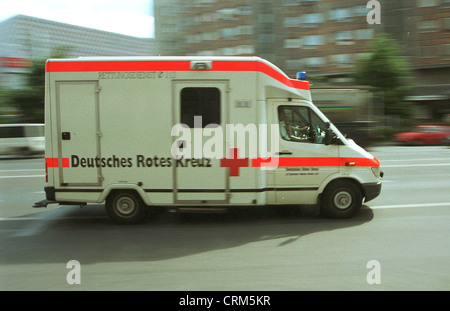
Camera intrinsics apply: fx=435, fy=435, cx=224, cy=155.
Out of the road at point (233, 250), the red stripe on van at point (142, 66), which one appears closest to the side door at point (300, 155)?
the road at point (233, 250)

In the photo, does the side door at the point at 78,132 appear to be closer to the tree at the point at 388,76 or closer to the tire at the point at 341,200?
the tire at the point at 341,200

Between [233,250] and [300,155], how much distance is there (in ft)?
6.83

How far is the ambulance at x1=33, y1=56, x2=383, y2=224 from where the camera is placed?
658 cm

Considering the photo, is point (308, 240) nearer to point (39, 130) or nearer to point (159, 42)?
point (39, 130)

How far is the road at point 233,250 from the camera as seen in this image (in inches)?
180

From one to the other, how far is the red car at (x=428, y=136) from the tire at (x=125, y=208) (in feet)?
77.0

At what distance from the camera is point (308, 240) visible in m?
6.02

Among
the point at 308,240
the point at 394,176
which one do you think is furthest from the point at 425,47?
the point at 308,240

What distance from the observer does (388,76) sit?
37.0m

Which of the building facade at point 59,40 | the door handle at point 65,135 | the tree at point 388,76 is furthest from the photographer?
the building facade at point 59,40

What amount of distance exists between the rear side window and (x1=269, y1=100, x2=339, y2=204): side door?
0.92 metres

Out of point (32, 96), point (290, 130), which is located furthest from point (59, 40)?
point (290, 130)

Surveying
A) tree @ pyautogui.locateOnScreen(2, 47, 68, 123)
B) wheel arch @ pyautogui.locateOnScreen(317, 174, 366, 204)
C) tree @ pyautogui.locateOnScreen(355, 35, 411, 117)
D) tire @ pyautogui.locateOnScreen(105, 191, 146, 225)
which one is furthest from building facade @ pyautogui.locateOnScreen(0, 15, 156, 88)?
wheel arch @ pyautogui.locateOnScreen(317, 174, 366, 204)

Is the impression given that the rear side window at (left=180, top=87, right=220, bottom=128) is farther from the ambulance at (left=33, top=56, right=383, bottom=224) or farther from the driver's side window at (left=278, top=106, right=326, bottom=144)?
the driver's side window at (left=278, top=106, right=326, bottom=144)
